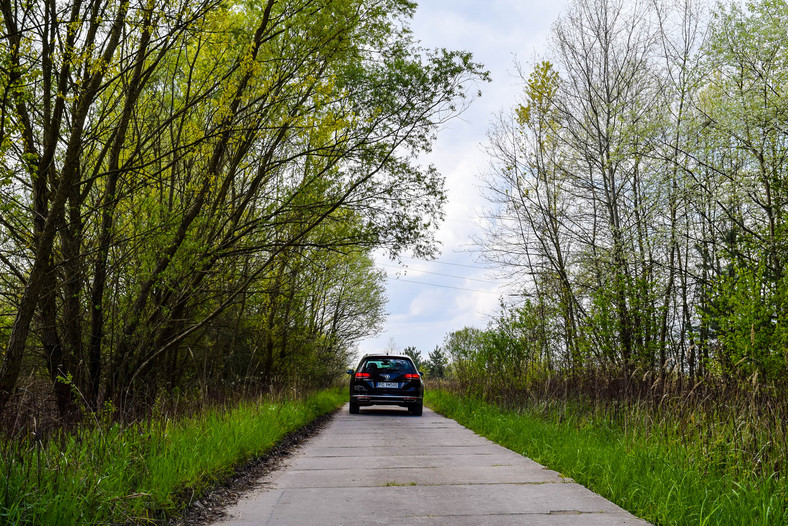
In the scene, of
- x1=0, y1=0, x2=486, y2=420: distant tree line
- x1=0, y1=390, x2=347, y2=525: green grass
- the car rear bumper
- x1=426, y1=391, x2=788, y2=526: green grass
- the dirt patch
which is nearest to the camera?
x1=0, y1=390, x2=347, y2=525: green grass

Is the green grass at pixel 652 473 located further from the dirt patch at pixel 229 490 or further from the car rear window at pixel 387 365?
the car rear window at pixel 387 365

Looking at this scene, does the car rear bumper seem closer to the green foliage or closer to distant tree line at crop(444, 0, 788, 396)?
distant tree line at crop(444, 0, 788, 396)

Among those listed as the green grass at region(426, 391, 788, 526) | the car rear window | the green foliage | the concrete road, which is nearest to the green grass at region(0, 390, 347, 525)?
the concrete road

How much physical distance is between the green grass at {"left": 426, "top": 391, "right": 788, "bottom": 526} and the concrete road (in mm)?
208

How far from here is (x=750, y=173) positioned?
1248 centimetres

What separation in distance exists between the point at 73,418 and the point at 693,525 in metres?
7.64

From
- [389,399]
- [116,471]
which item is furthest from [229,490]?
[389,399]

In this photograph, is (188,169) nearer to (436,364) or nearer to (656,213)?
(656,213)

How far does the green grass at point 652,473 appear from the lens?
3.96 meters

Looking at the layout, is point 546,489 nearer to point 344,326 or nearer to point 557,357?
point 557,357

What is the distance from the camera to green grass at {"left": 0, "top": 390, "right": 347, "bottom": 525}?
3525 mm

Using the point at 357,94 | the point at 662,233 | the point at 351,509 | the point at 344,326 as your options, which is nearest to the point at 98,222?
the point at 357,94

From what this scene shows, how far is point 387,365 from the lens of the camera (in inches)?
633

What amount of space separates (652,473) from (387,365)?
37.0 feet
